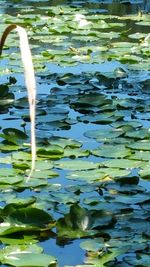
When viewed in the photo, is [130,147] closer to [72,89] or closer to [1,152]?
[1,152]

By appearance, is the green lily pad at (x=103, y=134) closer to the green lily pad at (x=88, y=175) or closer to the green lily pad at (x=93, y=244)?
the green lily pad at (x=88, y=175)

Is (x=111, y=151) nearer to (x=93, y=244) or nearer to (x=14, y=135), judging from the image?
(x=14, y=135)

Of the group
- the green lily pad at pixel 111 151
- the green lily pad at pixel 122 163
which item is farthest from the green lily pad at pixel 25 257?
the green lily pad at pixel 111 151

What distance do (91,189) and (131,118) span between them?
89cm

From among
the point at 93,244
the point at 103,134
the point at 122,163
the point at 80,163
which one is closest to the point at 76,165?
the point at 80,163

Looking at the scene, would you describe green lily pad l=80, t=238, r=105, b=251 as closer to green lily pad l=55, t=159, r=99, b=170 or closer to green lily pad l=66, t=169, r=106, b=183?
green lily pad l=66, t=169, r=106, b=183

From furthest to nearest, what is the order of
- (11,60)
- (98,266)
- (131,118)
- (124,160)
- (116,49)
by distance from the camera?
(116,49)
(11,60)
(131,118)
(124,160)
(98,266)

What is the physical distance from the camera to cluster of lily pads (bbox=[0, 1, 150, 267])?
5.99 feet

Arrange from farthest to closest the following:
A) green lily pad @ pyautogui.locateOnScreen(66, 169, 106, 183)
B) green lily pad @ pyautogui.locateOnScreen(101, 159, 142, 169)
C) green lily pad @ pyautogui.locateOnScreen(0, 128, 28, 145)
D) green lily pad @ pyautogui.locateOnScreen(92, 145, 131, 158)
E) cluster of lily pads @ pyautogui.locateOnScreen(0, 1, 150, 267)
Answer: green lily pad @ pyautogui.locateOnScreen(0, 128, 28, 145), green lily pad @ pyautogui.locateOnScreen(92, 145, 131, 158), green lily pad @ pyautogui.locateOnScreen(101, 159, 142, 169), green lily pad @ pyautogui.locateOnScreen(66, 169, 106, 183), cluster of lily pads @ pyautogui.locateOnScreen(0, 1, 150, 267)

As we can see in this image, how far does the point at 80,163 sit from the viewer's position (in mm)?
2412

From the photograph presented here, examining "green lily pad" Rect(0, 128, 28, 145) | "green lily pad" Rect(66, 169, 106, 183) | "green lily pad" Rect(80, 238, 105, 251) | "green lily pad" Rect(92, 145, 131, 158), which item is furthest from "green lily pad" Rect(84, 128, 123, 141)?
"green lily pad" Rect(80, 238, 105, 251)

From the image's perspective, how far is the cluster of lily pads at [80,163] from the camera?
5.99 ft

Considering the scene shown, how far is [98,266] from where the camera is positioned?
5.48 feet

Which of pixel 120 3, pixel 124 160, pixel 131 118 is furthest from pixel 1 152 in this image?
pixel 120 3
